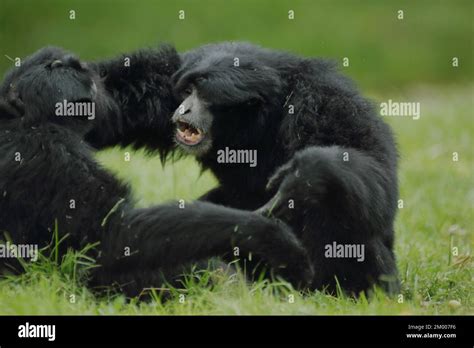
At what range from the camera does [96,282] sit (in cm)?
761

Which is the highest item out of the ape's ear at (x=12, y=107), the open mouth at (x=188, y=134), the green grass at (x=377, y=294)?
the ape's ear at (x=12, y=107)

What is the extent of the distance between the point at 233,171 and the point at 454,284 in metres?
2.68

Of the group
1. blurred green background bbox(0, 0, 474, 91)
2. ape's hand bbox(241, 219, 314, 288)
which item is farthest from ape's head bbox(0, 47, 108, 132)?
blurred green background bbox(0, 0, 474, 91)

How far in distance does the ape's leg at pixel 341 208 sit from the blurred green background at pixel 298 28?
1930cm

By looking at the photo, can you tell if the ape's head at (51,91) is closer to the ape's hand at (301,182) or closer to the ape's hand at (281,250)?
the ape's hand at (301,182)

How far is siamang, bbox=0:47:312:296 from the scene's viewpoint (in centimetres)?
720

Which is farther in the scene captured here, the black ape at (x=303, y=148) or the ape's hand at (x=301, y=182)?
the black ape at (x=303, y=148)

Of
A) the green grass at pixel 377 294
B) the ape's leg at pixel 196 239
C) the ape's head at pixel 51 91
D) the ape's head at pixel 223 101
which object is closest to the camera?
the green grass at pixel 377 294

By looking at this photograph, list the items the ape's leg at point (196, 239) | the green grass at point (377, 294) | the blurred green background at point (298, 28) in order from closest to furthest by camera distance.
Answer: the green grass at point (377, 294) < the ape's leg at point (196, 239) < the blurred green background at point (298, 28)

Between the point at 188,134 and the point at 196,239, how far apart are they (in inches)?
75.8

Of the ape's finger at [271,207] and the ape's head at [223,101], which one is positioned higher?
the ape's head at [223,101]

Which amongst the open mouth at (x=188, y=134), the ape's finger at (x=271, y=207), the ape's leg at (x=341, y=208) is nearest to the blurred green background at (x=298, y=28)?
the open mouth at (x=188, y=134)

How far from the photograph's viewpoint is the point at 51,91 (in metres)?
7.96

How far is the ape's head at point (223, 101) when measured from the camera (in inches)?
336
